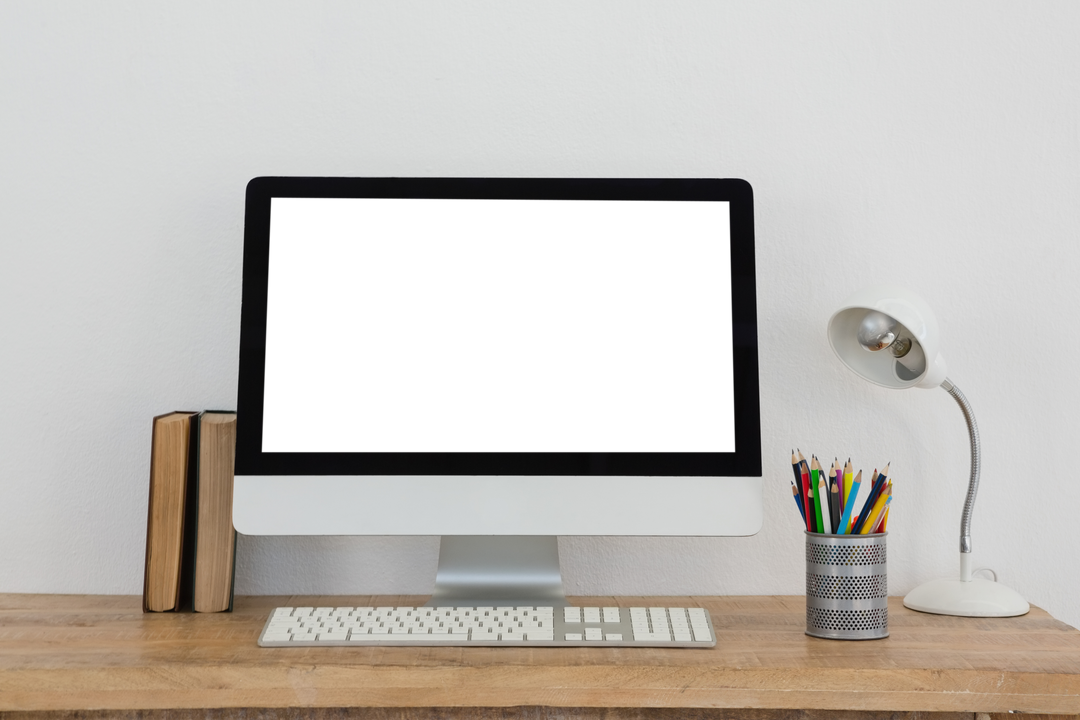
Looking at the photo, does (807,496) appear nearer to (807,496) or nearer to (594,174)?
(807,496)

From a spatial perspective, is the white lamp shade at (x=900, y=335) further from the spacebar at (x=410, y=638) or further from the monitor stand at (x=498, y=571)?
the spacebar at (x=410, y=638)

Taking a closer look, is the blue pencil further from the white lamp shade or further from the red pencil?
the white lamp shade

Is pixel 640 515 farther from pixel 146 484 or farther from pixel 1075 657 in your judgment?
pixel 146 484

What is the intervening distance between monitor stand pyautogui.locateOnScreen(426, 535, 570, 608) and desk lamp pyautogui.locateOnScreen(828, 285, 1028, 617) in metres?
0.46

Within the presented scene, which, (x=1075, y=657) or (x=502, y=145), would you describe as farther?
(x=502, y=145)

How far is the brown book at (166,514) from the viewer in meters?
0.98

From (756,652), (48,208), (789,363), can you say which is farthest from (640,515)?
(48,208)

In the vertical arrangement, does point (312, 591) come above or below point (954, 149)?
below

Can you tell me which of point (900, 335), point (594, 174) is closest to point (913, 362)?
point (900, 335)

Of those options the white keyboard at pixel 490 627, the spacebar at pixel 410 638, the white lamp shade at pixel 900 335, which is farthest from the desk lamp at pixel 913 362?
the spacebar at pixel 410 638

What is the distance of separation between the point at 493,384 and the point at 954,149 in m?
0.78

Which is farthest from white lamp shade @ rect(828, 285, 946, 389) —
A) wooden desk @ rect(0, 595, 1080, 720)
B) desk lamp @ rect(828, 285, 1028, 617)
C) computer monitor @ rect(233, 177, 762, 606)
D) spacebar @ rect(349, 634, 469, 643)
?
spacebar @ rect(349, 634, 469, 643)

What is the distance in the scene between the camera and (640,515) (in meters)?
0.91

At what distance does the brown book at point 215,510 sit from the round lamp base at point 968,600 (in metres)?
0.87
